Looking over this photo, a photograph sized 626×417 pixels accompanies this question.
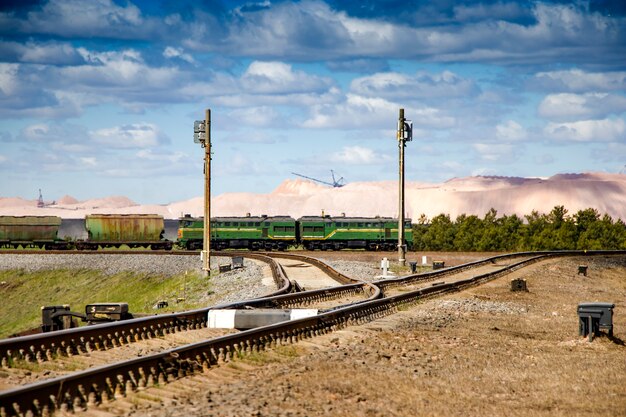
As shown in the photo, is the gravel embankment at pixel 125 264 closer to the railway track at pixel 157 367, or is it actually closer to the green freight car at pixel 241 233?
the green freight car at pixel 241 233

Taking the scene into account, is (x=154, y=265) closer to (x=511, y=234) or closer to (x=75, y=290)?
(x=75, y=290)

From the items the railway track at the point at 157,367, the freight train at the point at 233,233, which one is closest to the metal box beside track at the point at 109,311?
the railway track at the point at 157,367

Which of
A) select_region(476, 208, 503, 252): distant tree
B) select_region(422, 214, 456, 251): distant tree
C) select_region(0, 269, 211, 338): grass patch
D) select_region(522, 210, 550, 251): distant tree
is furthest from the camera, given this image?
select_region(422, 214, 456, 251): distant tree

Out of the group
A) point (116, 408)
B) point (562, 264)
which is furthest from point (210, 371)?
point (562, 264)

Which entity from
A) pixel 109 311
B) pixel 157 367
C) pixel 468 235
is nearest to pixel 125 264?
pixel 109 311

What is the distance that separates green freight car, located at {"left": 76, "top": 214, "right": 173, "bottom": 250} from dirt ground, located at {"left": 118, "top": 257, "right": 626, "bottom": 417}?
5702cm

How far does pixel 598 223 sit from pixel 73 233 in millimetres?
78380

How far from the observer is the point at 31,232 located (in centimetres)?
8012

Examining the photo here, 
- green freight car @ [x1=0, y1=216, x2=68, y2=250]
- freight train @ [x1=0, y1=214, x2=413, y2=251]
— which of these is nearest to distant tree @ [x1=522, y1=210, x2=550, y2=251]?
freight train @ [x1=0, y1=214, x2=413, y2=251]

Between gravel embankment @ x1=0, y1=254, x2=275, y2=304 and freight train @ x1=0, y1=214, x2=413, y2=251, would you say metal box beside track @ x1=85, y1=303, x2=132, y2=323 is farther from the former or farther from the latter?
freight train @ x1=0, y1=214, x2=413, y2=251

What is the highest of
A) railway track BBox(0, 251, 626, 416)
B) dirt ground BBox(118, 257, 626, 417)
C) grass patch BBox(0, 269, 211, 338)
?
railway track BBox(0, 251, 626, 416)

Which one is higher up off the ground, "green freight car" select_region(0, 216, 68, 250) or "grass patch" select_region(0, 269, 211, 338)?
"green freight car" select_region(0, 216, 68, 250)

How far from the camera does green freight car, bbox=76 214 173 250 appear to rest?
3098 inches

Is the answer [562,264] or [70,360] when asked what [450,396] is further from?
[562,264]
